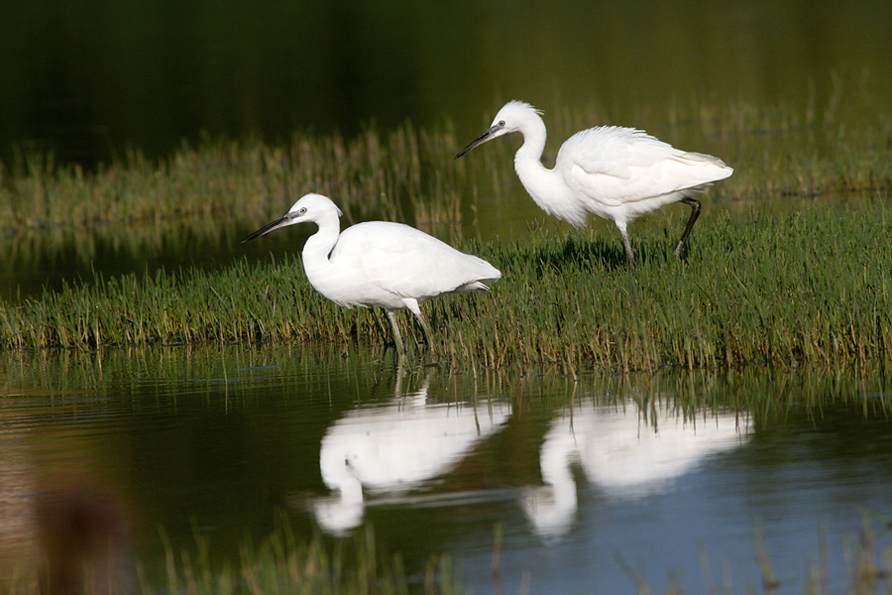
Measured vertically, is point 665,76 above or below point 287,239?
above

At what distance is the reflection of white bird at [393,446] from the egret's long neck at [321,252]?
1.49 metres

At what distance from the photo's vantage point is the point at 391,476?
6480 mm

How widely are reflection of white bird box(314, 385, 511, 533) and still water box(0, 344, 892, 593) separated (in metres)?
0.02

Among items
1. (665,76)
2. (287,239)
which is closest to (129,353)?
(287,239)

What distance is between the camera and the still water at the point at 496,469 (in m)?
5.09

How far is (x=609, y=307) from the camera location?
29.2 feet

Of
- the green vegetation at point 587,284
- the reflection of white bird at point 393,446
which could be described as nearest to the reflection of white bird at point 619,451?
the reflection of white bird at point 393,446

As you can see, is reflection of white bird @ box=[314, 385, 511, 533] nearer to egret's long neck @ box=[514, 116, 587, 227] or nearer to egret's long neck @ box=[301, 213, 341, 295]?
egret's long neck @ box=[301, 213, 341, 295]

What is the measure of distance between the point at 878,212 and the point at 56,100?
33126 mm

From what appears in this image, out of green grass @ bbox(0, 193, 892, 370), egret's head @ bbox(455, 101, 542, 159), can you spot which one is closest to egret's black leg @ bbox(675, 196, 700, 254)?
green grass @ bbox(0, 193, 892, 370)

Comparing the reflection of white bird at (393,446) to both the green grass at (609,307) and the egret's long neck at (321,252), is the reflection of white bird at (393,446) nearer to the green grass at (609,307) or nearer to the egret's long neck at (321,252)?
the green grass at (609,307)

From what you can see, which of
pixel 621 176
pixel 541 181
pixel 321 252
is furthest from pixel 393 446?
pixel 541 181

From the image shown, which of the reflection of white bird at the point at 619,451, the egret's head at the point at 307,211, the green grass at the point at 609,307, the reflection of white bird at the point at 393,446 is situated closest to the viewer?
the reflection of white bird at the point at 619,451

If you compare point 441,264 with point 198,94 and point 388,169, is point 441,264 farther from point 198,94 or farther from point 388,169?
point 198,94
